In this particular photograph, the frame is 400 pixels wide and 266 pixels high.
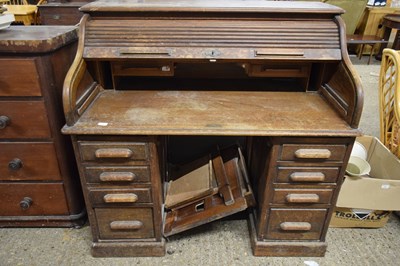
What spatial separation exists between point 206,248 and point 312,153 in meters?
0.76

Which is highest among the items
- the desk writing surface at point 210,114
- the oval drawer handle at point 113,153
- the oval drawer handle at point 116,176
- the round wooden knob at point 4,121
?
the desk writing surface at point 210,114

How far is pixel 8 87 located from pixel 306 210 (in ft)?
4.83

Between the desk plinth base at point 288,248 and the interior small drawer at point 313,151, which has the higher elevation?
the interior small drawer at point 313,151

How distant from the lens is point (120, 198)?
1420 millimetres

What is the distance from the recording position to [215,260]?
157 cm

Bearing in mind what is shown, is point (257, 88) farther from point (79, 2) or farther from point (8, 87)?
point (79, 2)

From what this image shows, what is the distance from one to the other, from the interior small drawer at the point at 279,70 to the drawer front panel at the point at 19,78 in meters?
0.98

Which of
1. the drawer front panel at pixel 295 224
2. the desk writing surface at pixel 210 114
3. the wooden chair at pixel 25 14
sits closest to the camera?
the desk writing surface at pixel 210 114

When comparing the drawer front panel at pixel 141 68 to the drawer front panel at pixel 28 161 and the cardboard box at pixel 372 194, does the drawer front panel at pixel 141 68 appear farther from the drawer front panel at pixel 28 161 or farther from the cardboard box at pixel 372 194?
the cardboard box at pixel 372 194

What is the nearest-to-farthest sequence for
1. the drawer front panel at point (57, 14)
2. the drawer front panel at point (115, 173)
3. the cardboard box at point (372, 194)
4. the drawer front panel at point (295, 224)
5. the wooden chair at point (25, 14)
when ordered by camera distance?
the drawer front panel at point (115, 173) → the drawer front panel at point (295, 224) → the cardboard box at point (372, 194) → the drawer front panel at point (57, 14) → the wooden chair at point (25, 14)

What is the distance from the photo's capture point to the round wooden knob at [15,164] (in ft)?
4.95

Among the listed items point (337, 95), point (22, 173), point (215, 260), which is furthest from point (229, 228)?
point (22, 173)

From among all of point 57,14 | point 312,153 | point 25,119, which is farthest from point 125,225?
point 57,14

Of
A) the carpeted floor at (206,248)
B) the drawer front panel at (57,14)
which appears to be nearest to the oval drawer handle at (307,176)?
the carpeted floor at (206,248)
